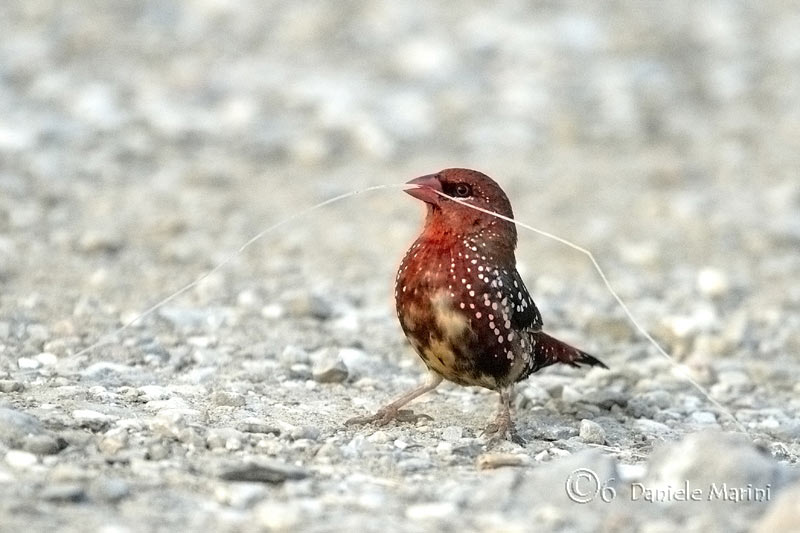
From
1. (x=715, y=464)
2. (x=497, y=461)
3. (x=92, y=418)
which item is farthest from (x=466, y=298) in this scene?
(x=92, y=418)

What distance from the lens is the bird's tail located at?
514 cm

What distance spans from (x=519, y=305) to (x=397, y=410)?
624 millimetres

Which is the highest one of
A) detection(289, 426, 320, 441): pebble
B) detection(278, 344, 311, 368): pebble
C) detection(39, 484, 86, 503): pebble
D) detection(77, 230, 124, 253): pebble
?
detection(77, 230, 124, 253): pebble

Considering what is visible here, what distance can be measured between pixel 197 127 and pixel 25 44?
214 centimetres

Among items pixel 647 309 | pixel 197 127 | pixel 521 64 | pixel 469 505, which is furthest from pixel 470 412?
pixel 521 64

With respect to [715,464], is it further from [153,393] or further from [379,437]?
[153,393]

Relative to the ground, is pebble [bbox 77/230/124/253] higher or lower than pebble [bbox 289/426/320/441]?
higher

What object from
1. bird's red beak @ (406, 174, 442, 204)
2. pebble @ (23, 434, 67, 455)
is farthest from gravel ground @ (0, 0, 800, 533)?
bird's red beak @ (406, 174, 442, 204)

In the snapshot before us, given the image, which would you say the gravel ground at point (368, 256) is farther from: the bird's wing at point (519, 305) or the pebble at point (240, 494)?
the bird's wing at point (519, 305)

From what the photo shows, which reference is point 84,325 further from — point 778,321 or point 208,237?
point 778,321

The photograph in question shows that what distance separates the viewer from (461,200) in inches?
193

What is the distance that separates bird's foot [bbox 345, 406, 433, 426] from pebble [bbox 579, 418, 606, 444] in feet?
2.04

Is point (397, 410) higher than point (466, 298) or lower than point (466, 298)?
lower

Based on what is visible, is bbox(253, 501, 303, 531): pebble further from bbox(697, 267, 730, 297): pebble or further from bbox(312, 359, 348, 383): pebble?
bbox(697, 267, 730, 297): pebble
